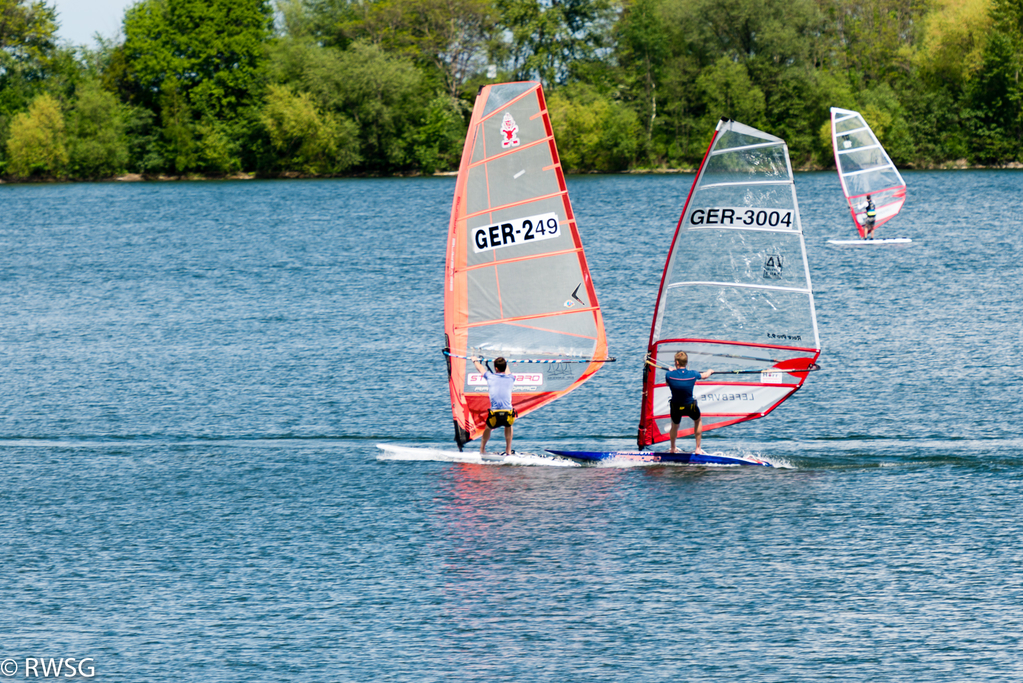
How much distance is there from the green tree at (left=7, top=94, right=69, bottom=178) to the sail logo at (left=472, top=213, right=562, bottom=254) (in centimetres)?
11395

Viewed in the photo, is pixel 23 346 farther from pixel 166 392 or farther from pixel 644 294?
pixel 644 294

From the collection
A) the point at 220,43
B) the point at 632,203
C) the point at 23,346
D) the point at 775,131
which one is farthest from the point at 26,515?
the point at 220,43

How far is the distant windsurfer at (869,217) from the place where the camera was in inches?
2418

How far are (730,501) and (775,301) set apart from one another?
156 inches

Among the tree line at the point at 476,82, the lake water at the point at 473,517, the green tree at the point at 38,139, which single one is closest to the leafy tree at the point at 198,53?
the tree line at the point at 476,82

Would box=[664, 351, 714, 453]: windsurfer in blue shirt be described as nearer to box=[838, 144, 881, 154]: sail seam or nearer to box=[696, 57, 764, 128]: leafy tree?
box=[838, 144, 881, 154]: sail seam

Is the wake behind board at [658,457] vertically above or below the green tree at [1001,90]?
below

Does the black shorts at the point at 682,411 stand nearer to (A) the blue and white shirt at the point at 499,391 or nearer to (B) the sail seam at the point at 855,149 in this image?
(A) the blue and white shirt at the point at 499,391

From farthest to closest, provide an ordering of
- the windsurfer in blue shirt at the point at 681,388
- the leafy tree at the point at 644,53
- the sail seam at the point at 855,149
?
the leafy tree at the point at 644,53 < the sail seam at the point at 855,149 < the windsurfer in blue shirt at the point at 681,388

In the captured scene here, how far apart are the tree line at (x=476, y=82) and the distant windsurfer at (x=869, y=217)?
59688 millimetres

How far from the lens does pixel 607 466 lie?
23.3m

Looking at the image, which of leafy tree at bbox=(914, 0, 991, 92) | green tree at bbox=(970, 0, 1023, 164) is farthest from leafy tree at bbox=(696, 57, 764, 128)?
green tree at bbox=(970, 0, 1023, 164)

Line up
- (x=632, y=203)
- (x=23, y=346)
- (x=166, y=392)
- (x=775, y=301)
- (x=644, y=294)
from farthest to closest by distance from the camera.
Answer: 1. (x=632, y=203)
2. (x=644, y=294)
3. (x=23, y=346)
4. (x=166, y=392)
5. (x=775, y=301)

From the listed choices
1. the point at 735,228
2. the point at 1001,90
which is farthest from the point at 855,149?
the point at 1001,90
